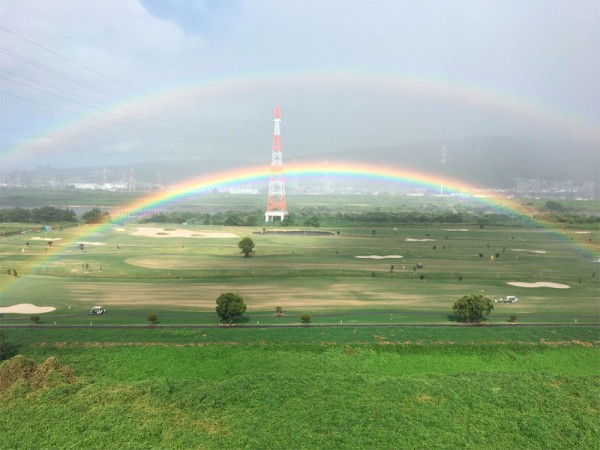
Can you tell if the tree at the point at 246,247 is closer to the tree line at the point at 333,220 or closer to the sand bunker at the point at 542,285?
the sand bunker at the point at 542,285

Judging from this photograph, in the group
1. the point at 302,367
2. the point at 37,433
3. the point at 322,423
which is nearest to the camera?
the point at 37,433

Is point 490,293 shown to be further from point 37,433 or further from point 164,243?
point 164,243

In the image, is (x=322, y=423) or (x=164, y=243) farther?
(x=164, y=243)

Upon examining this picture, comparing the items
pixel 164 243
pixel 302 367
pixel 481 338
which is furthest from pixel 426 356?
pixel 164 243

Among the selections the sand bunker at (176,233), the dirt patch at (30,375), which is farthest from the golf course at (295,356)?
the sand bunker at (176,233)

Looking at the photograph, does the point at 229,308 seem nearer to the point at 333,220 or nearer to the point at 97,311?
the point at 97,311

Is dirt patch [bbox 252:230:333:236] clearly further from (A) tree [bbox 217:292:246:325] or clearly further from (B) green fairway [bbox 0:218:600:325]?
(A) tree [bbox 217:292:246:325]
